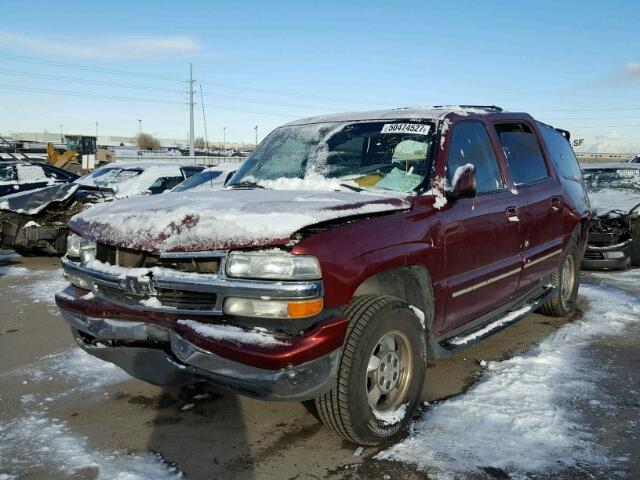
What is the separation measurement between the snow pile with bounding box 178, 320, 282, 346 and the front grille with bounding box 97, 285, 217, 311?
0.10 m

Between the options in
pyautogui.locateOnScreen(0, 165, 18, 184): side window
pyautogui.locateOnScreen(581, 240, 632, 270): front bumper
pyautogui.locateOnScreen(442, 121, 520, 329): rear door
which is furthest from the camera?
pyautogui.locateOnScreen(0, 165, 18, 184): side window

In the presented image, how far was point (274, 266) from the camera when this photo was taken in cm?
265

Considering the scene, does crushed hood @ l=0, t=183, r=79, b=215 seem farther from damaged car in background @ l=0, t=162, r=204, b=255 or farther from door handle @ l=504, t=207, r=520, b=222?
door handle @ l=504, t=207, r=520, b=222

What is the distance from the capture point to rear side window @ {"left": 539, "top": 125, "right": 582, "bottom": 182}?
5.49 m

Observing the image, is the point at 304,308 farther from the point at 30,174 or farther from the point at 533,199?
the point at 30,174

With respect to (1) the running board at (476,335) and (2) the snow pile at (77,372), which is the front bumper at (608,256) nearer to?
(1) the running board at (476,335)

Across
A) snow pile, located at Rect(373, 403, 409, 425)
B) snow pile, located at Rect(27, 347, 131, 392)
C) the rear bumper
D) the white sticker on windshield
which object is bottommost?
snow pile, located at Rect(27, 347, 131, 392)

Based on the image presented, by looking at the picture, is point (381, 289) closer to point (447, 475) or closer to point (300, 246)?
point (300, 246)

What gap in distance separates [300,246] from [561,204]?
348 cm

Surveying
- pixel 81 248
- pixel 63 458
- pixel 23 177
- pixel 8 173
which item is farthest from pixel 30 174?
pixel 63 458

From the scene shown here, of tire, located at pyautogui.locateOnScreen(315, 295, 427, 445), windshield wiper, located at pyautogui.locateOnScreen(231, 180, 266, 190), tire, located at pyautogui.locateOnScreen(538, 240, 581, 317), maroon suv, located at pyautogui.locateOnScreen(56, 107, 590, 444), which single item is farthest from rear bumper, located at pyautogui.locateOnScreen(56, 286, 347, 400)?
tire, located at pyautogui.locateOnScreen(538, 240, 581, 317)

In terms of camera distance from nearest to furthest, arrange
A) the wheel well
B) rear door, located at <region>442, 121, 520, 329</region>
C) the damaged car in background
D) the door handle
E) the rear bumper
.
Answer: the rear bumper, the wheel well, rear door, located at <region>442, 121, 520, 329</region>, the door handle, the damaged car in background

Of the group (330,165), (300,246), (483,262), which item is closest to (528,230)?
(483,262)

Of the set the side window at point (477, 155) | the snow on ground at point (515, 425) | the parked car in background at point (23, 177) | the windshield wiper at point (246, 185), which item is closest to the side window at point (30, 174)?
the parked car in background at point (23, 177)
